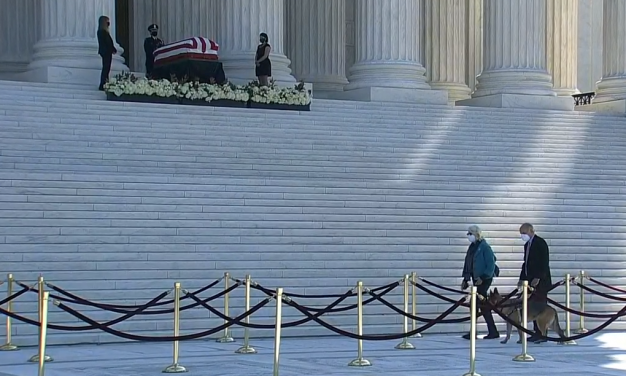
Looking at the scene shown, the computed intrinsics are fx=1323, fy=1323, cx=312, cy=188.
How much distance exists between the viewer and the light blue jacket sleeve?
62.5 feet

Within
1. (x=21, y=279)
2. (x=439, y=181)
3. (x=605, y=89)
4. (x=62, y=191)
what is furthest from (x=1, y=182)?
(x=605, y=89)

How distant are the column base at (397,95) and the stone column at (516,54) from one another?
1787 millimetres

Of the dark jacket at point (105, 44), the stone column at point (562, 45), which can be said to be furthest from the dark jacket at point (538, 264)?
the stone column at point (562, 45)

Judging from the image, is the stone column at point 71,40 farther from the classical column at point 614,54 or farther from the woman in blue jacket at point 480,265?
the classical column at point 614,54

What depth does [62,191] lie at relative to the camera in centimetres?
2194

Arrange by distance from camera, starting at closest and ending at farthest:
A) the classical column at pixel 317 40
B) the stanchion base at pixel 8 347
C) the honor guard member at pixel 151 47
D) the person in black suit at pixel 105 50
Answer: the stanchion base at pixel 8 347 < the person in black suit at pixel 105 50 < the honor guard member at pixel 151 47 < the classical column at pixel 317 40

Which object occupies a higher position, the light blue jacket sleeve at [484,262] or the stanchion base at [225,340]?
the light blue jacket sleeve at [484,262]

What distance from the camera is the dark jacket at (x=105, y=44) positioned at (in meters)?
29.0

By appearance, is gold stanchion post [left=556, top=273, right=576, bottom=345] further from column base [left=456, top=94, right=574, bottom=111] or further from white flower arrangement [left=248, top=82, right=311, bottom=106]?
column base [left=456, top=94, right=574, bottom=111]

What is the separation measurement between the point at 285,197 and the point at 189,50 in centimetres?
792

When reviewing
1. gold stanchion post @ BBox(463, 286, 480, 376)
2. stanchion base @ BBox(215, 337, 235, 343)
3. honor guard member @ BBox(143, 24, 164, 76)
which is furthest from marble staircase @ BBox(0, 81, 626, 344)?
gold stanchion post @ BBox(463, 286, 480, 376)

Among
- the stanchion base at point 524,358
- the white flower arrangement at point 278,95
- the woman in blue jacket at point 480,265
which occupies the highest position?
the white flower arrangement at point 278,95

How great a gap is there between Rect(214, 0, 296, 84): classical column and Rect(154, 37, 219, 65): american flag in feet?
4.12

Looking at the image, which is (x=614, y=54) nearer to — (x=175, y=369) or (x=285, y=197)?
(x=285, y=197)
